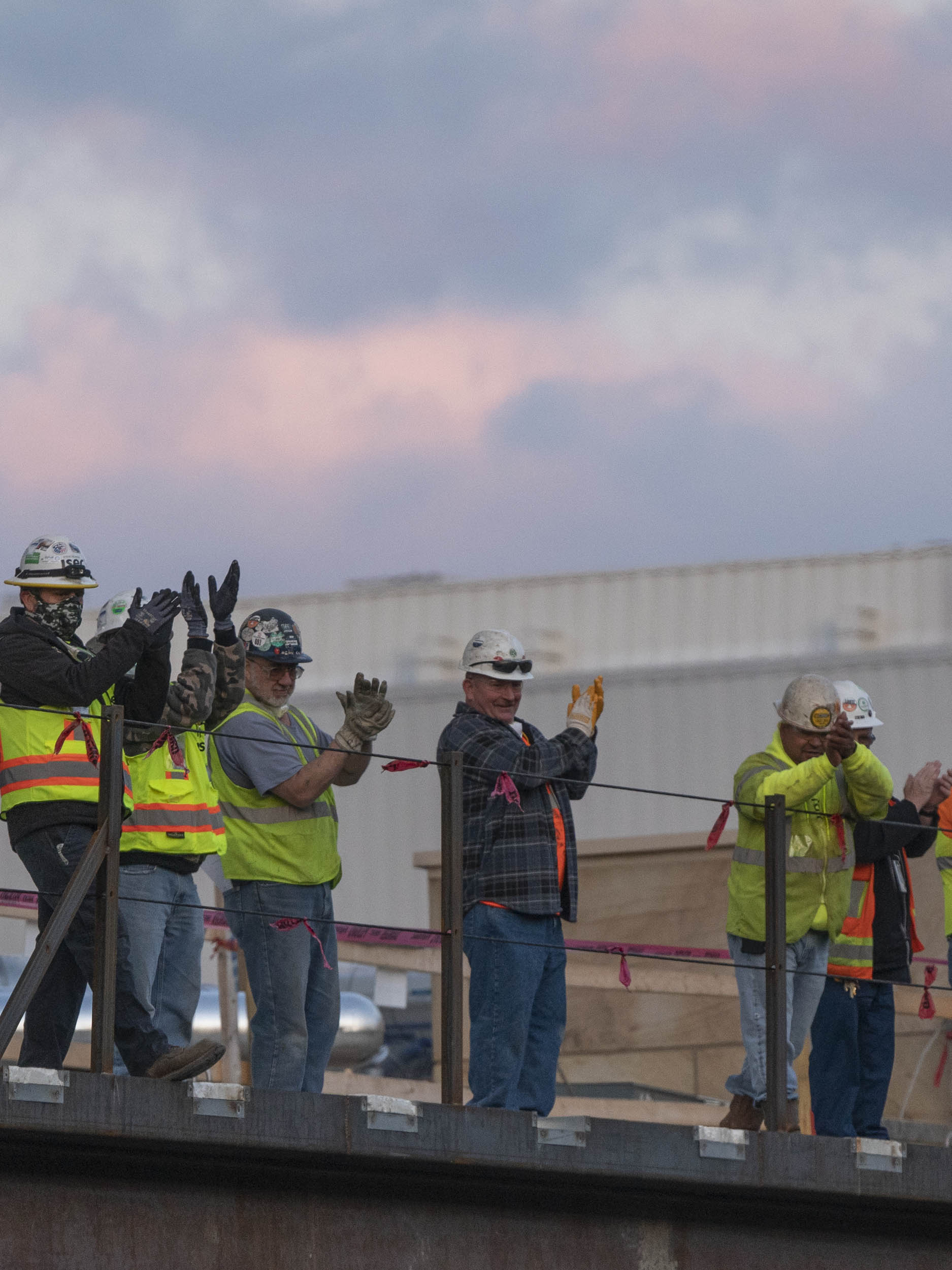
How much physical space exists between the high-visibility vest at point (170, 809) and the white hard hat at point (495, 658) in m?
1.35

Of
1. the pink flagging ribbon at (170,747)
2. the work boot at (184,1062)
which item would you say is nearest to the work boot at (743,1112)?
the work boot at (184,1062)

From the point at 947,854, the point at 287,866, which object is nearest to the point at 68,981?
the point at 287,866

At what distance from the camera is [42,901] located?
24.0 ft

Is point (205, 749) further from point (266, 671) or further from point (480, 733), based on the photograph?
point (480, 733)

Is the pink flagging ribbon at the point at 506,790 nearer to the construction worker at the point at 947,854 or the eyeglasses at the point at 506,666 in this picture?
the eyeglasses at the point at 506,666

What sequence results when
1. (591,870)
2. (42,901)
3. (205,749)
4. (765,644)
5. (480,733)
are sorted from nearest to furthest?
(42,901) < (205,749) < (480,733) < (591,870) < (765,644)

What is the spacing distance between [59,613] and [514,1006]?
218cm

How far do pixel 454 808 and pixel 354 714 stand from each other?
23.6 inches

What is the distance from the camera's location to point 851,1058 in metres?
8.77

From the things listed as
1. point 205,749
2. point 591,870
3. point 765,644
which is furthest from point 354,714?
point 765,644

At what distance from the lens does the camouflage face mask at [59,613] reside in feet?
24.6

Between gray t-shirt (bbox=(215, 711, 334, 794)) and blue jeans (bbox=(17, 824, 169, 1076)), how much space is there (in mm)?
817

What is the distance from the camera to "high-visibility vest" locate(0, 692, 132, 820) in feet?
24.0

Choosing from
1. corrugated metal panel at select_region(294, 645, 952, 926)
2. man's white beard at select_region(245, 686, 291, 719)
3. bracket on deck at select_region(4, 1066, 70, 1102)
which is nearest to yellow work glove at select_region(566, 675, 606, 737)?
man's white beard at select_region(245, 686, 291, 719)
